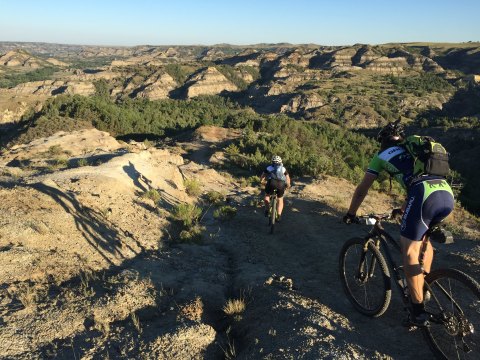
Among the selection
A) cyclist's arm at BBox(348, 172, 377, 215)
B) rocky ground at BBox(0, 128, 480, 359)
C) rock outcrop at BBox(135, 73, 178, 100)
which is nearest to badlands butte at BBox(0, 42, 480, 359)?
rocky ground at BBox(0, 128, 480, 359)

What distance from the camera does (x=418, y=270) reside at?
4184mm

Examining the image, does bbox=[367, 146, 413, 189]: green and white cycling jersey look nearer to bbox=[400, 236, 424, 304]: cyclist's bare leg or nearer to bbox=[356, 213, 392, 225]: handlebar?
bbox=[356, 213, 392, 225]: handlebar

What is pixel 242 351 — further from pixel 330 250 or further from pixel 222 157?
pixel 222 157

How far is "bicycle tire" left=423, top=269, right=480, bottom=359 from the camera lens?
3979 mm

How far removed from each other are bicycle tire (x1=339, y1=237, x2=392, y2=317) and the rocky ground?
17 cm

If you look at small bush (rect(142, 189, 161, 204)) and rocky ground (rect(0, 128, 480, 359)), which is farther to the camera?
small bush (rect(142, 189, 161, 204))

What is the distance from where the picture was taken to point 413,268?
420 centimetres

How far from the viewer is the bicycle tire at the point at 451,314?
398 cm

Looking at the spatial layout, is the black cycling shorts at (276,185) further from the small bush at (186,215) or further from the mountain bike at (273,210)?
the small bush at (186,215)

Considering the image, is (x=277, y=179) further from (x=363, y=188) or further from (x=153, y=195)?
(x=363, y=188)

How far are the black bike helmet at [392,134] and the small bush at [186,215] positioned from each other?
20.7 ft

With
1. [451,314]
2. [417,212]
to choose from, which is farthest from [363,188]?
[451,314]

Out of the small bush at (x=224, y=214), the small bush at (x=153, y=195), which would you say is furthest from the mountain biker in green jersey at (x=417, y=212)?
the small bush at (x=153, y=195)

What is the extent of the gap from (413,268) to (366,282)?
1.27 m
